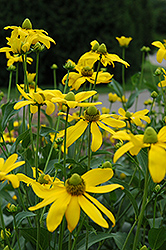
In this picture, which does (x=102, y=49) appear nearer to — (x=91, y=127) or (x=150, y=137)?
(x=91, y=127)

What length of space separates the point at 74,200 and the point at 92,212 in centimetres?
4

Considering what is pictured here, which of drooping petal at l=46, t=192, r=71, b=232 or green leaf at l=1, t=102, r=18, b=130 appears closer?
drooping petal at l=46, t=192, r=71, b=232

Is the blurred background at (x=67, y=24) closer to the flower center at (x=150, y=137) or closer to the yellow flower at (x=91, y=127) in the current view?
the yellow flower at (x=91, y=127)

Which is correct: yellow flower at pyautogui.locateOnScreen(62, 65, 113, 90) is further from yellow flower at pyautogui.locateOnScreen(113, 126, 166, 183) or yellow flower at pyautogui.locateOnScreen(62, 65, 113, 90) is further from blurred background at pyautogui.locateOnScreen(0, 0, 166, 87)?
blurred background at pyautogui.locateOnScreen(0, 0, 166, 87)

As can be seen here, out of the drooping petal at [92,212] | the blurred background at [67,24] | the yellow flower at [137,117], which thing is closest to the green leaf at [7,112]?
the yellow flower at [137,117]

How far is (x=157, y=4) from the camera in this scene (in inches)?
729

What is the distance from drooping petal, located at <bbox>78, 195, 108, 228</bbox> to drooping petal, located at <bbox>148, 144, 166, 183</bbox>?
4.5 inches

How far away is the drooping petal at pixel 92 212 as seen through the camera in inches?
22.5

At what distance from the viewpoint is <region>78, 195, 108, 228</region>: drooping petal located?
1.87 ft

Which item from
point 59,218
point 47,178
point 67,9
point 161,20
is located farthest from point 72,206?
point 161,20

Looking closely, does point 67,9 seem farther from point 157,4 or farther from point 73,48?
point 157,4

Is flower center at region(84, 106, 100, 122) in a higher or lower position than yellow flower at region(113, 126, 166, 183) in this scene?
higher

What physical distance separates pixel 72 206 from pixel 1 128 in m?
0.41

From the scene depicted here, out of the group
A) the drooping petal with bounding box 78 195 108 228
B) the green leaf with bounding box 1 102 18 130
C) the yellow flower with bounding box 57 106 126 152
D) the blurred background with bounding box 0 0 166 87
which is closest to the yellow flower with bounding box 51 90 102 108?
the yellow flower with bounding box 57 106 126 152
